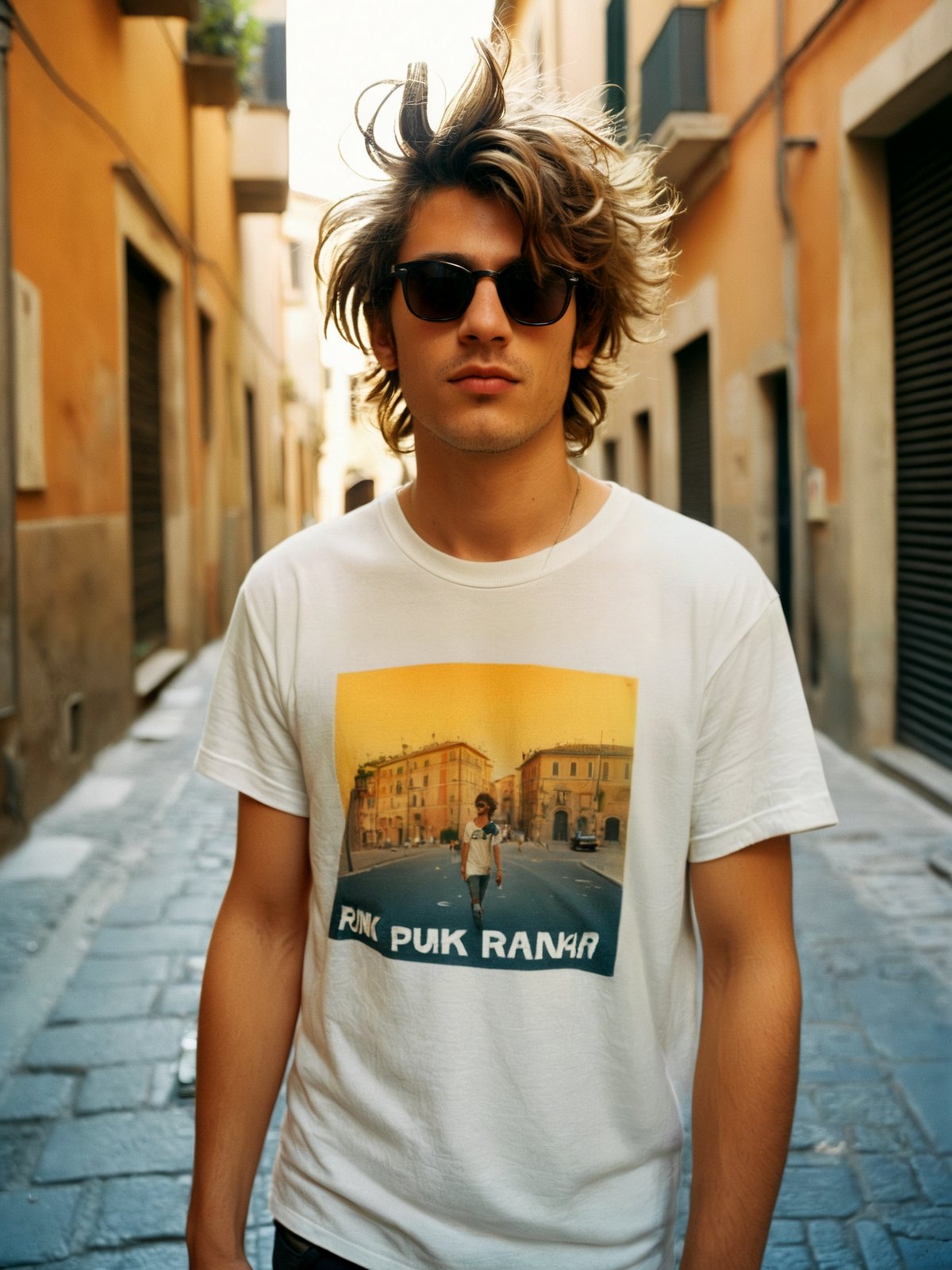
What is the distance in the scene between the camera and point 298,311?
31344 mm

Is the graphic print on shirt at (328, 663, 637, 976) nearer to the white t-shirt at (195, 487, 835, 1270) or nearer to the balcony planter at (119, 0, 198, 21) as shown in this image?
the white t-shirt at (195, 487, 835, 1270)

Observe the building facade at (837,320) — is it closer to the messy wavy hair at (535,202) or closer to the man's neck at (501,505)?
the messy wavy hair at (535,202)

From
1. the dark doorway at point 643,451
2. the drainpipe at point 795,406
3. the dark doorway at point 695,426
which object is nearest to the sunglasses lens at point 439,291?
the drainpipe at point 795,406

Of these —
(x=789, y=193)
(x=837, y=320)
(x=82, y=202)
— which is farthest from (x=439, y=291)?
(x=789, y=193)

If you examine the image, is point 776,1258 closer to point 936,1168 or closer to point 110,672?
point 936,1168

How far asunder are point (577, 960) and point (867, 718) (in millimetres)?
6488

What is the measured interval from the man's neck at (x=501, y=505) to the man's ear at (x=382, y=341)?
0.26 meters

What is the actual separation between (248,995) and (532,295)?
896mm

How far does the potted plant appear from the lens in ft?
39.5

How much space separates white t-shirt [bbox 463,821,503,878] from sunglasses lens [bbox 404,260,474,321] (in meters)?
0.58

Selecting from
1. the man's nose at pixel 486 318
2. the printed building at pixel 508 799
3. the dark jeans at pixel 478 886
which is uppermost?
the man's nose at pixel 486 318

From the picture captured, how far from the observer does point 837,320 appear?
26.0 feet

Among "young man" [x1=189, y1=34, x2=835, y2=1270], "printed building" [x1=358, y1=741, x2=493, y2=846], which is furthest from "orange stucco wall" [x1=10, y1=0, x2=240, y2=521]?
"printed building" [x1=358, y1=741, x2=493, y2=846]

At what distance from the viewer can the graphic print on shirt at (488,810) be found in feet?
4.83
